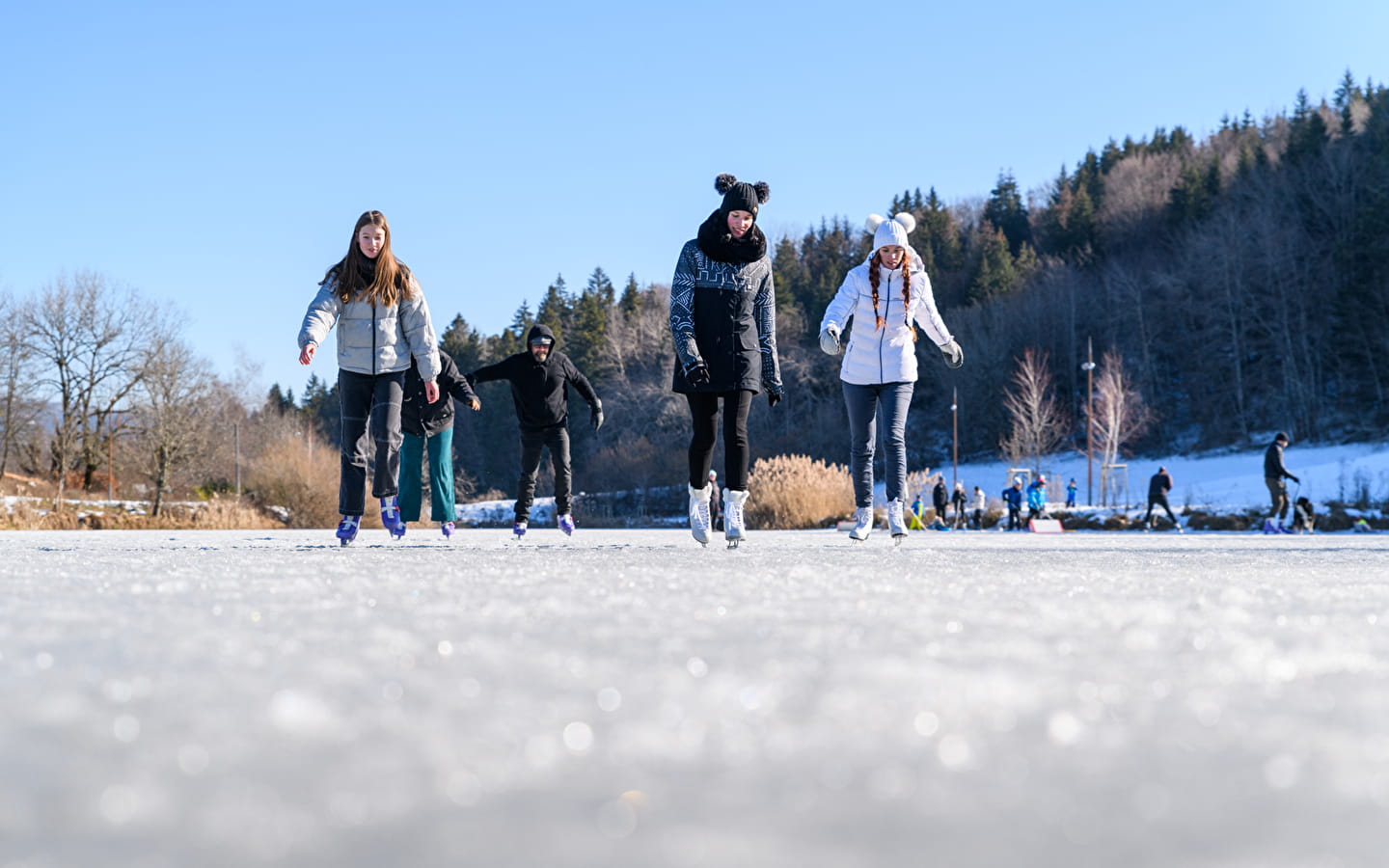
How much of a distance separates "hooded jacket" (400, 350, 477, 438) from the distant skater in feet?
4.99

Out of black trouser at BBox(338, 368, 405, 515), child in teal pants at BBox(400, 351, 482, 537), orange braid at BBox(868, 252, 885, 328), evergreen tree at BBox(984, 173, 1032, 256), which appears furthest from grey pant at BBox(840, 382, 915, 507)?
evergreen tree at BBox(984, 173, 1032, 256)

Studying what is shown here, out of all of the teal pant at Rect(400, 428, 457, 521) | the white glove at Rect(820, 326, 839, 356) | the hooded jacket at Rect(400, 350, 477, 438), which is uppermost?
the white glove at Rect(820, 326, 839, 356)

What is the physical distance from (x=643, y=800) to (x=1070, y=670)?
660 millimetres

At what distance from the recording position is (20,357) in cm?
3484

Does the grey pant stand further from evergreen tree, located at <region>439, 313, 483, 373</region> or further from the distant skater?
evergreen tree, located at <region>439, 313, 483, 373</region>

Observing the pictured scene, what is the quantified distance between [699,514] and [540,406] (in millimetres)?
2599

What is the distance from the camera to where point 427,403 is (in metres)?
7.09

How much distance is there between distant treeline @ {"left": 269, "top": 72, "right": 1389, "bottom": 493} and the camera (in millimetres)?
44750

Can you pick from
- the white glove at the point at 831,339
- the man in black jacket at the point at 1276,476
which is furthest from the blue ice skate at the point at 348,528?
the man in black jacket at the point at 1276,476

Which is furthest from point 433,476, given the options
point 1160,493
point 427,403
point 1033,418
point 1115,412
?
point 1115,412

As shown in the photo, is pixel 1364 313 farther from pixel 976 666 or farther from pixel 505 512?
pixel 976 666

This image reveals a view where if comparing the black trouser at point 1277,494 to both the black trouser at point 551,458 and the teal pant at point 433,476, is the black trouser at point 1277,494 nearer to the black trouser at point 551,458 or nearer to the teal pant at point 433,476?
the black trouser at point 551,458

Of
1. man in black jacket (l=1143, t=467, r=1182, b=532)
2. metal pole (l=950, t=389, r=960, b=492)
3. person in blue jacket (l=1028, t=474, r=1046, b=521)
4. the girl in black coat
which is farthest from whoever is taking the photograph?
metal pole (l=950, t=389, r=960, b=492)

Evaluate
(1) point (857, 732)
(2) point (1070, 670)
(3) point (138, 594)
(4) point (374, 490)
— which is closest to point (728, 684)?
(1) point (857, 732)
